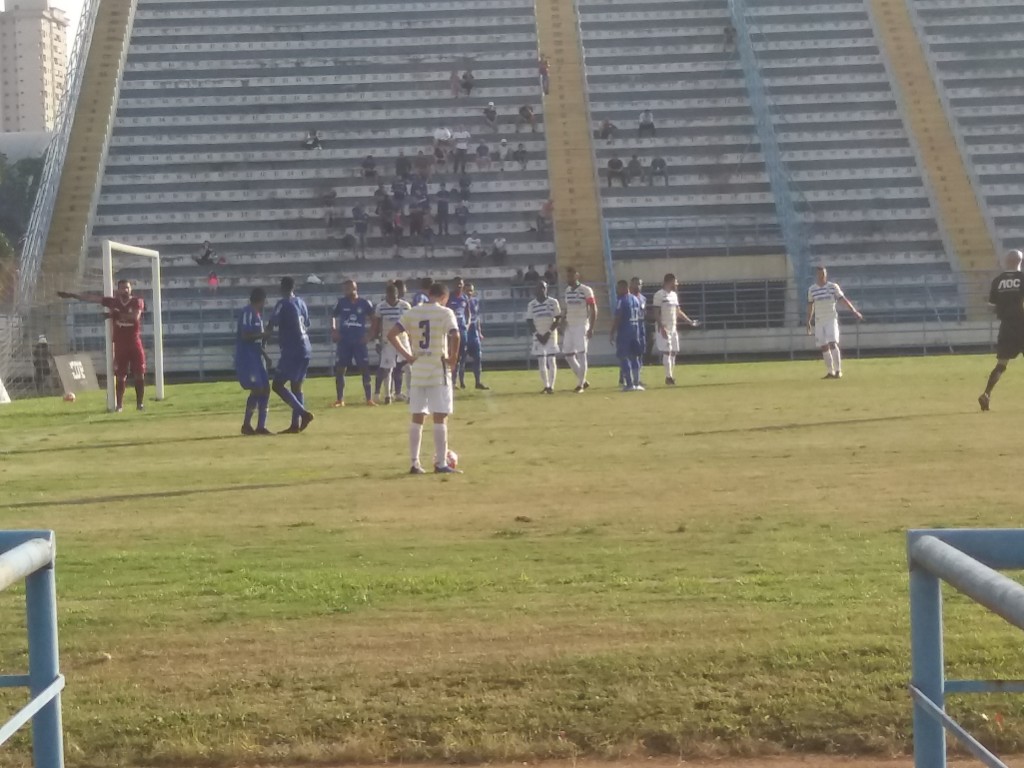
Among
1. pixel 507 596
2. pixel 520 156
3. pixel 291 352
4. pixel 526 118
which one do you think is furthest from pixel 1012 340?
pixel 526 118

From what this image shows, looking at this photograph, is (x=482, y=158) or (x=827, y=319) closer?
(x=827, y=319)

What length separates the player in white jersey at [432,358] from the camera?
13.8m

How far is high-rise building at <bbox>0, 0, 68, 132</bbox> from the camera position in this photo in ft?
555

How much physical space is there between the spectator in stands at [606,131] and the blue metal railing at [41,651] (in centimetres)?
4201

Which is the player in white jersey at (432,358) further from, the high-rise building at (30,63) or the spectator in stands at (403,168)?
the high-rise building at (30,63)

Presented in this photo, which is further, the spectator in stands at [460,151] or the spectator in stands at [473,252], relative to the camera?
the spectator in stands at [460,151]

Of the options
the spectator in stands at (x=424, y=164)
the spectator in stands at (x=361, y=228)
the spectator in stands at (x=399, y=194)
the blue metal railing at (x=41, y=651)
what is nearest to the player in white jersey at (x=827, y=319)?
the spectator in stands at (x=361, y=228)

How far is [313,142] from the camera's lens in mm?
45438

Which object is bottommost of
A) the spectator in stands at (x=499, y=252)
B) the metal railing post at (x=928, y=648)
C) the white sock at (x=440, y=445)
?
the white sock at (x=440, y=445)

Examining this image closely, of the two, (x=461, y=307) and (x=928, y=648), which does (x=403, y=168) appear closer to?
(x=461, y=307)

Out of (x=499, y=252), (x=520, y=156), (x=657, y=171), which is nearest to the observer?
(x=499, y=252)

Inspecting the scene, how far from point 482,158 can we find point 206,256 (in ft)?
26.7

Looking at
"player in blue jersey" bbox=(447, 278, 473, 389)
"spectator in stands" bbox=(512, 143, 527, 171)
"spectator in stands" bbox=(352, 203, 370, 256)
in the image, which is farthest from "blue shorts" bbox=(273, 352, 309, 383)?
"spectator in stands" bbox=(512, 143, 527, 171)

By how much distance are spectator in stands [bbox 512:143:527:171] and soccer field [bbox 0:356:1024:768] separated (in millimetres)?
27764
